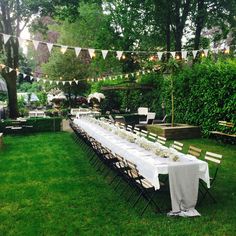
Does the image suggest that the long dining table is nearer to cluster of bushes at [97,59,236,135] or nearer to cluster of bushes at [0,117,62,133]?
cluster of bushes at [97,59,236,135]

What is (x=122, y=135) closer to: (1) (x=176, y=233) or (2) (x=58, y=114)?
→ (1) (x=176, y=233)

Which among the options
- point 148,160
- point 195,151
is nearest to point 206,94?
point 195,151

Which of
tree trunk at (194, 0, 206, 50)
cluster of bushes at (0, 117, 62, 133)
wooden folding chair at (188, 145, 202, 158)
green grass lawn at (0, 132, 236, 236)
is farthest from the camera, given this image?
tree trunk at (194, 0, 206, 50)

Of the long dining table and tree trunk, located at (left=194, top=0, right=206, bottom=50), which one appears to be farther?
tree trunk, located at (left=194, top=0, right=206, bottom=50)

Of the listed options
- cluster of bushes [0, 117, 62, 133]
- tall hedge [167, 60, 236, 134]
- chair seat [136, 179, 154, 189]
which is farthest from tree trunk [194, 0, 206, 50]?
chair seat [136, 179, 154, 189]

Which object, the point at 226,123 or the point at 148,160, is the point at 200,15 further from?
the point at 148,160

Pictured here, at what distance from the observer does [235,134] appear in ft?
36.8

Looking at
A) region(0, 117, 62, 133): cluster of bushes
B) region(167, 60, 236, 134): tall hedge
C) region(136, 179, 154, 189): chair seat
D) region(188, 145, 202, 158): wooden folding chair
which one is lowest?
region(136, 179, 154, 189): chair seat

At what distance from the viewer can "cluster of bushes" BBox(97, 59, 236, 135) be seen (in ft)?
38.5

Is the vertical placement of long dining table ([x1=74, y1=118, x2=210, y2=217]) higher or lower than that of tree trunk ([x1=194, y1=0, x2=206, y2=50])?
lower

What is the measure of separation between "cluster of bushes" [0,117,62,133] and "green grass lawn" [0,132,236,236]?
5.67m

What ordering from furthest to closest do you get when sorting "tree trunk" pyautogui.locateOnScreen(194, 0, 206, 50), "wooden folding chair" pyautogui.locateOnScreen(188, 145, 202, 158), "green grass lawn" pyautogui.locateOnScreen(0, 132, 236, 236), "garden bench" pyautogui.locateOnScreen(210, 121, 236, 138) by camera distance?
"tree trunk" pyautogui.locateOnScreen(194, 0, 206, 50), "garden bench" pyautogui.locateOnScreen(210, 121, 236, 138), "wooden folding chair" pyautogui.locateOnScreen(188, 145, 202, 158), "green grass lawn" pyautogui.locateOnScreen(0, 132, 236, 236)

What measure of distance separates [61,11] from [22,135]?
7.16 m

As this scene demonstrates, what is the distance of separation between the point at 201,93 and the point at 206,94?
407mm
